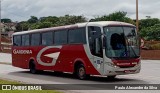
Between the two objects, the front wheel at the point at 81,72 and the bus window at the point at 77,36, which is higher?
the bus window at the point at 77,36

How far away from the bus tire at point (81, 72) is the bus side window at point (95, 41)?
1.39 meters

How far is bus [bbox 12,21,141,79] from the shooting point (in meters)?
19.7

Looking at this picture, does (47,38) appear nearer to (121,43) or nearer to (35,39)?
(35,39)

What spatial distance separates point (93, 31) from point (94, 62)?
4.82 ft

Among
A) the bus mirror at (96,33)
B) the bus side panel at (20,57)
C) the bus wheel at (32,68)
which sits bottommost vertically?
the bus wheel at (32,68)

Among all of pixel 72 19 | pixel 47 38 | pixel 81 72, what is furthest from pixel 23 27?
pixel 81 72

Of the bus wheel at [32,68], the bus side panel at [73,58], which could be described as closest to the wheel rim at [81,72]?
the bus side panel at [73,58]

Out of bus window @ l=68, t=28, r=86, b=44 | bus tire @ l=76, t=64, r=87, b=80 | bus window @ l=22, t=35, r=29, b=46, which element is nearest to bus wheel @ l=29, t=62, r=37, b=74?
bus window @ l=22, t=35, r=29, b=46

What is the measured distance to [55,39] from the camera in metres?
24.2

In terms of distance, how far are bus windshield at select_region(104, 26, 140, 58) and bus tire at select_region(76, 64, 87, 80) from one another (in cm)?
223

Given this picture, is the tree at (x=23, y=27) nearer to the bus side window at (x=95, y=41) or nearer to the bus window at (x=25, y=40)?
the bus window at (x=25, y=40)

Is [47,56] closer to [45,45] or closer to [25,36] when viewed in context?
[45,45]

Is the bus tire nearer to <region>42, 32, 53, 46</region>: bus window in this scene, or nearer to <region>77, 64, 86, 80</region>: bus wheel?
<region>77, 64, 86, 80</region>: bus wheel

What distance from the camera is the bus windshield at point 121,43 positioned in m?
19.7
